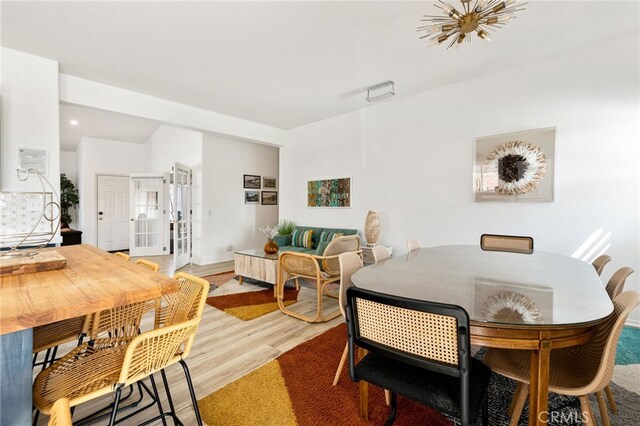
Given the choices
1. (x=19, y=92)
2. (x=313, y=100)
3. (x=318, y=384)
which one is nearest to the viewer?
(x=318, y=384)

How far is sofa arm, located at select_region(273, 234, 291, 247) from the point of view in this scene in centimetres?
525

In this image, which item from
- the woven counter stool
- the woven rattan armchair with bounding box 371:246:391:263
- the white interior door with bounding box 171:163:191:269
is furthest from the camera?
the white interior door with bounding box 171:163:191:269

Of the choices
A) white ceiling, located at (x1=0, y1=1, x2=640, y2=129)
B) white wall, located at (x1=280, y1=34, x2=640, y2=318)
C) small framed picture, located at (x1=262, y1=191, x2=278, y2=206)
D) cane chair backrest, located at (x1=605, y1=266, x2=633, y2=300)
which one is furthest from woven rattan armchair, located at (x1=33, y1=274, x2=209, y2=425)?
small framed picture, located at (x1=262, y1=191, x2=278, y2=206)

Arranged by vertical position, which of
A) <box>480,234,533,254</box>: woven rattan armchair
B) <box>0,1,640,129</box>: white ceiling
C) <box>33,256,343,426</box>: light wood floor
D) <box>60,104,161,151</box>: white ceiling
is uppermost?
<box>60,104,161,151</box>: white ceiling

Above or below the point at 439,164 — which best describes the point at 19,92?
above

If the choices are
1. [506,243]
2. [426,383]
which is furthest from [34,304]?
[506,243]

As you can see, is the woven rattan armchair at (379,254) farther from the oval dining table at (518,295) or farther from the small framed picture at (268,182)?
the small framed picture at (268,182)

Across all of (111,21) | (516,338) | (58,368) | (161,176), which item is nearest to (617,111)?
(516,338)

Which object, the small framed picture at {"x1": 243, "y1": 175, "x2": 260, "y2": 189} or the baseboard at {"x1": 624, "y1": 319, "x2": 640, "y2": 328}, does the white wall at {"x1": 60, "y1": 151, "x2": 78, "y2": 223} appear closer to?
the small framed picture at {"x1": 243, "y1": 175, "x2": 260, "y2": 189}

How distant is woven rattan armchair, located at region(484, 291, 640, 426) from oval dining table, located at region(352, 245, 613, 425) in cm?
7

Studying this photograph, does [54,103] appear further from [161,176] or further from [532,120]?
[532,120]

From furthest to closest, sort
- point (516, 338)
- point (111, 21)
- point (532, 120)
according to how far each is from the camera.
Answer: point (532, 120)
point (111, 21)
point (516, 338)

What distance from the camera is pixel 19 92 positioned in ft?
9.54

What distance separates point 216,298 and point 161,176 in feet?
14.4
